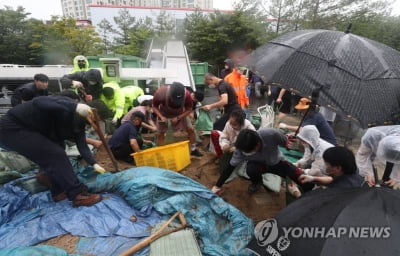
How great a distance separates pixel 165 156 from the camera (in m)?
3.57

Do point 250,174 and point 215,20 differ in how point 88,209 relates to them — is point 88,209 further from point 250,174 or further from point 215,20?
point 215,20

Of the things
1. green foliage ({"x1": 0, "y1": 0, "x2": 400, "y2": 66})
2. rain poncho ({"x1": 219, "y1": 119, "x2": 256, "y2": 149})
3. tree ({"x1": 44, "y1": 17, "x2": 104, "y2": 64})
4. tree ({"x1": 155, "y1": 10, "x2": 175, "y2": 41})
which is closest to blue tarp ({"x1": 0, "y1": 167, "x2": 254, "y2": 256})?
rain poncho ({"x1": 219, "y1": 119, "x2": 256, "y2": 149})

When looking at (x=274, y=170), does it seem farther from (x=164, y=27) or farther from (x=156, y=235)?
(x=164, y=27)

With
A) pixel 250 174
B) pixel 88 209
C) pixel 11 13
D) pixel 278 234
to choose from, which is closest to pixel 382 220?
pixel 278 234

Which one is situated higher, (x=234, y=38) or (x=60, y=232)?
(x=234, y=38)

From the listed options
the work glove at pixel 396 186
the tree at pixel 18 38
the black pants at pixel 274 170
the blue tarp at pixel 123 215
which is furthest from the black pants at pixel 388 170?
the tree at pixel 18 38

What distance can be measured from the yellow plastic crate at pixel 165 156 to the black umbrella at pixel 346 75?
1819mm

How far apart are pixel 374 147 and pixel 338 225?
58.9 inches

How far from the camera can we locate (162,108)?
159 inches

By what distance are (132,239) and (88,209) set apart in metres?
0.66

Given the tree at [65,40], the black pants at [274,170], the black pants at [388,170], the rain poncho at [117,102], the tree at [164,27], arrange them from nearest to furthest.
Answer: the black pants at [388,170]
the black pants at [274,170]
the rain poncho at [117,102]
the tree at [65,40]
the tree at [164,27]

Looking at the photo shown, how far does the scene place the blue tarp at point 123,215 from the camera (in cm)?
216

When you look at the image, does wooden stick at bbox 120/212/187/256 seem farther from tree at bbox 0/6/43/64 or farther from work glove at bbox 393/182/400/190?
tree at bbox 0/6/43/64

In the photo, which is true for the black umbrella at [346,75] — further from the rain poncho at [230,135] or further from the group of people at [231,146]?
the rain poncho at [230,135]
